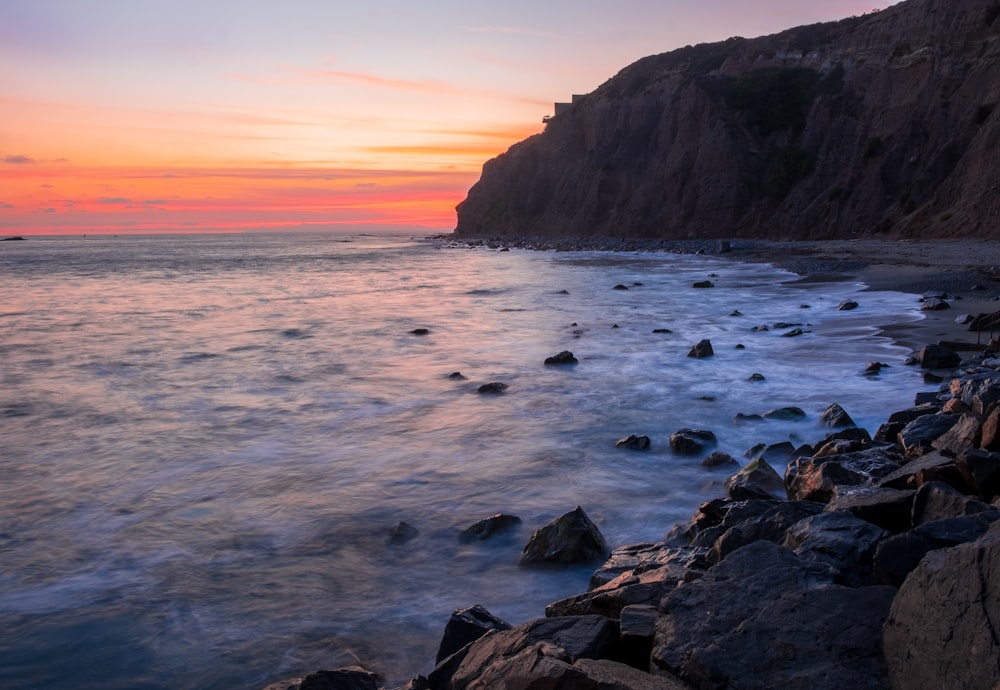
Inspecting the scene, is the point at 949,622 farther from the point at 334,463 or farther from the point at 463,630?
the point at 334,463

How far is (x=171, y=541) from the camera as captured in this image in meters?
5.96

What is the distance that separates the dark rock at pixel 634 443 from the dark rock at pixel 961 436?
2936mm

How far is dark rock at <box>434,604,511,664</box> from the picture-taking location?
3963 mm

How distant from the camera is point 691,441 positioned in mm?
7770

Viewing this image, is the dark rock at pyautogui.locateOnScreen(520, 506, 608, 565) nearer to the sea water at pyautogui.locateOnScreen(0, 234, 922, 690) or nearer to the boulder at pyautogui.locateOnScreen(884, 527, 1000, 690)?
the sea water at pyautogui.locateOnScreen(0, 234, 922, 690)

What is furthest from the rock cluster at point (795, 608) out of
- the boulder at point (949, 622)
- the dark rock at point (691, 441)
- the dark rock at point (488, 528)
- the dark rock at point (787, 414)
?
the dark rock at point (787, 414)

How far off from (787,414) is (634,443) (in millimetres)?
1944

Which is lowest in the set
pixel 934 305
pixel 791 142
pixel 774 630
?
pixel 774 630

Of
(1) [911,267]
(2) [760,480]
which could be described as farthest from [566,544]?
(1) [911,267]

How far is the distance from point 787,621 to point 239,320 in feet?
63.5

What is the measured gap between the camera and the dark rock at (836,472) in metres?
5.26

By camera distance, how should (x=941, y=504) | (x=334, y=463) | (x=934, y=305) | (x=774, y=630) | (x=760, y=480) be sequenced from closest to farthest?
(x=774, y=630) < (x=941, y=504) < (x=760, y=480) < (x=334, y=463) < (x=934, y=305)

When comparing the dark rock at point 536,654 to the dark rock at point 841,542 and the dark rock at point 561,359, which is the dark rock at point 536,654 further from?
the dark rock at point 561,359

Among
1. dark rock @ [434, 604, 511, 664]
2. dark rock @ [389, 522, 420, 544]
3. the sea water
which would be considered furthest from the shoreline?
dark rock @ [434, 604, 511, 664]
